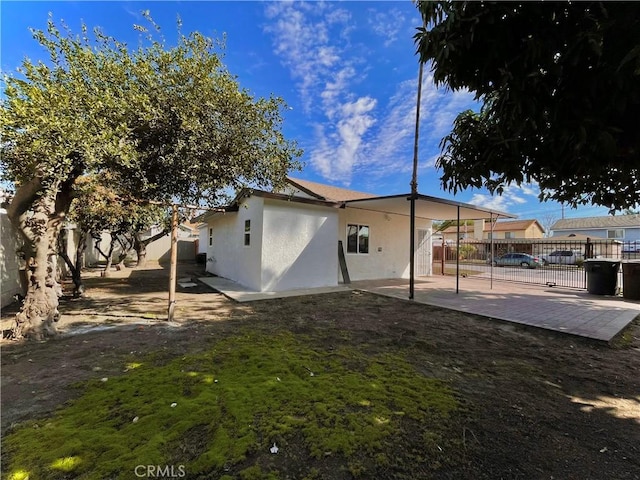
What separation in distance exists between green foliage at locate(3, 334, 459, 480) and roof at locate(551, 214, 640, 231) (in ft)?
130

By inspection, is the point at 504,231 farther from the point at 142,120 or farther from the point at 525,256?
the point at 142,120

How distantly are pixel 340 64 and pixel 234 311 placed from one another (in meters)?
9.02

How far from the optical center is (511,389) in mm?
3449

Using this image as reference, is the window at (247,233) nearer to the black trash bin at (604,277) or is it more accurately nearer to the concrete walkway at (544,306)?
the concrete walkway at (544,306)

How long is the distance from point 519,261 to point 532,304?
19069mm

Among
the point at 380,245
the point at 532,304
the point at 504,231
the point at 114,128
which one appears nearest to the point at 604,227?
the point at 504,231

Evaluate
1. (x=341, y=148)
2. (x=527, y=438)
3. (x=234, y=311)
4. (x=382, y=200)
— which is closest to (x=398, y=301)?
(x=382, y=200)

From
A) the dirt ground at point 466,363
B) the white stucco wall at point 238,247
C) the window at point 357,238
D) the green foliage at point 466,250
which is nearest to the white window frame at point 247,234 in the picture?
the white stucco wall at point 238,247

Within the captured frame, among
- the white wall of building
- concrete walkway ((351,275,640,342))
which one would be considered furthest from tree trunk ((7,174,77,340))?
concrete walkway ((351,275,640,342))

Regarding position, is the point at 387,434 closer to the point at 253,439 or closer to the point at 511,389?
the point at 253,439

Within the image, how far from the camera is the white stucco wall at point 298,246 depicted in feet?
31.6

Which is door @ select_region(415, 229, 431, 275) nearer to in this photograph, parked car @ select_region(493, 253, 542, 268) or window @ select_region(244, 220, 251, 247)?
window @ select_region(244, 220, 251, 247)

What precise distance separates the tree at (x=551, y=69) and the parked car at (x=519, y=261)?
24.8 m

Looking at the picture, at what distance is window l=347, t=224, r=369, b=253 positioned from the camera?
41.6 ft
